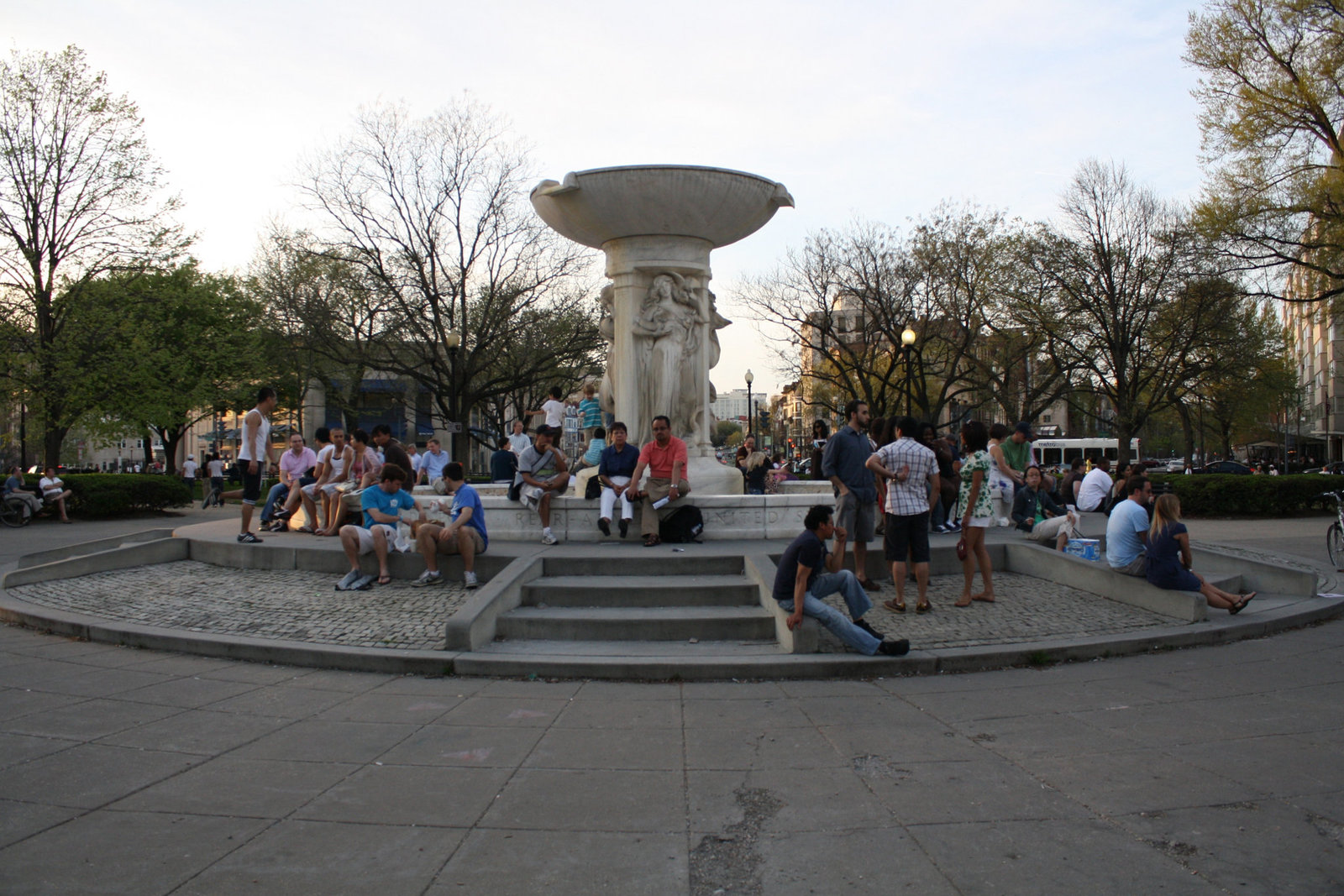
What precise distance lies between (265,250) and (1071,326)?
33460 millimetres

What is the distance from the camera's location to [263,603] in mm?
8797

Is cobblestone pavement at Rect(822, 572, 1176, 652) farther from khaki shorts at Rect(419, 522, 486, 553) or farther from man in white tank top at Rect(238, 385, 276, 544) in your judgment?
man in white tank top at Rect(238, 385, 276, 544)

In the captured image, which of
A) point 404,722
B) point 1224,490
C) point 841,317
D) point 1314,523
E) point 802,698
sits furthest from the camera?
point 841,317

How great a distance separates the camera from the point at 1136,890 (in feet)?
10.5

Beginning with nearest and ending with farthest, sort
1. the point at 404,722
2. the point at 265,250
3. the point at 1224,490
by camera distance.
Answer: the point at 404,722, the point at 1224,490, the point at 265,250

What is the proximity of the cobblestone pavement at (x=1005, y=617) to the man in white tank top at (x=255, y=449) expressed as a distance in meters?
6.69

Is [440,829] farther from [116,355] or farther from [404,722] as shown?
[116,355]

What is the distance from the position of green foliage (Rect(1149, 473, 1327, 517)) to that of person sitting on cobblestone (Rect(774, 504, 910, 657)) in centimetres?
1639

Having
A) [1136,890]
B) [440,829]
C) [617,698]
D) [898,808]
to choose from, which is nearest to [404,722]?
[617,698]

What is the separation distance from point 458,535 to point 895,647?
4410 mm

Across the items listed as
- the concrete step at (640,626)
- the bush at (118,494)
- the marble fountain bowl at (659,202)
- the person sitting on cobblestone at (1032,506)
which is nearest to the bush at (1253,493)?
the person sitting on cobblestone at (1032,506)

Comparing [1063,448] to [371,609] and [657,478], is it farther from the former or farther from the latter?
[371,609]

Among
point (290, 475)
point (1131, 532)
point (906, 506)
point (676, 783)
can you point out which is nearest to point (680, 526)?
point (906, 506)

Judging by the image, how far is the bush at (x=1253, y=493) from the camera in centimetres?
2019
